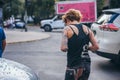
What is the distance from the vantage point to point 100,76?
10336mm

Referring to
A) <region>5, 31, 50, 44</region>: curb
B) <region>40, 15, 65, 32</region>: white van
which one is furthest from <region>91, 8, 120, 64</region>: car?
<region>40, 15, 65, 32</region>: white van

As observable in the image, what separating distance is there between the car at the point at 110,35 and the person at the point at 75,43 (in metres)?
4.20

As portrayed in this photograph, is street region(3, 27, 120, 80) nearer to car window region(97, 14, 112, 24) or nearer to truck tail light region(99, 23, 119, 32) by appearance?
truck tail light region(99, 23, 119, 32)

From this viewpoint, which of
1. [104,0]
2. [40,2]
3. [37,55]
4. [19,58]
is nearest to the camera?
[19,58]

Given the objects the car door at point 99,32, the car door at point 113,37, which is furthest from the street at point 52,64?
the car door at point 99,32

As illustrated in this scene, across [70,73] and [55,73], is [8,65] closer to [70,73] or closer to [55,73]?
[70,73]

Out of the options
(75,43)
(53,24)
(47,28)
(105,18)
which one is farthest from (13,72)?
(47,28)

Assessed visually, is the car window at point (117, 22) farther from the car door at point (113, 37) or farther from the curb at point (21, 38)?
the curb at point (21, 38)

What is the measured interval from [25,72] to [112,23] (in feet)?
17.7

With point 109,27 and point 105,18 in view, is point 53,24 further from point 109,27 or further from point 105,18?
point 109,27

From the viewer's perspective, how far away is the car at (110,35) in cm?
1049

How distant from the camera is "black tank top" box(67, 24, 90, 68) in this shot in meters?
6.25

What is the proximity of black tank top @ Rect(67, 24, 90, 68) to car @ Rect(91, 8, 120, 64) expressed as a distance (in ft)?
13.9

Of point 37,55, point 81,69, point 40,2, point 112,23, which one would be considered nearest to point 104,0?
point 40,2
